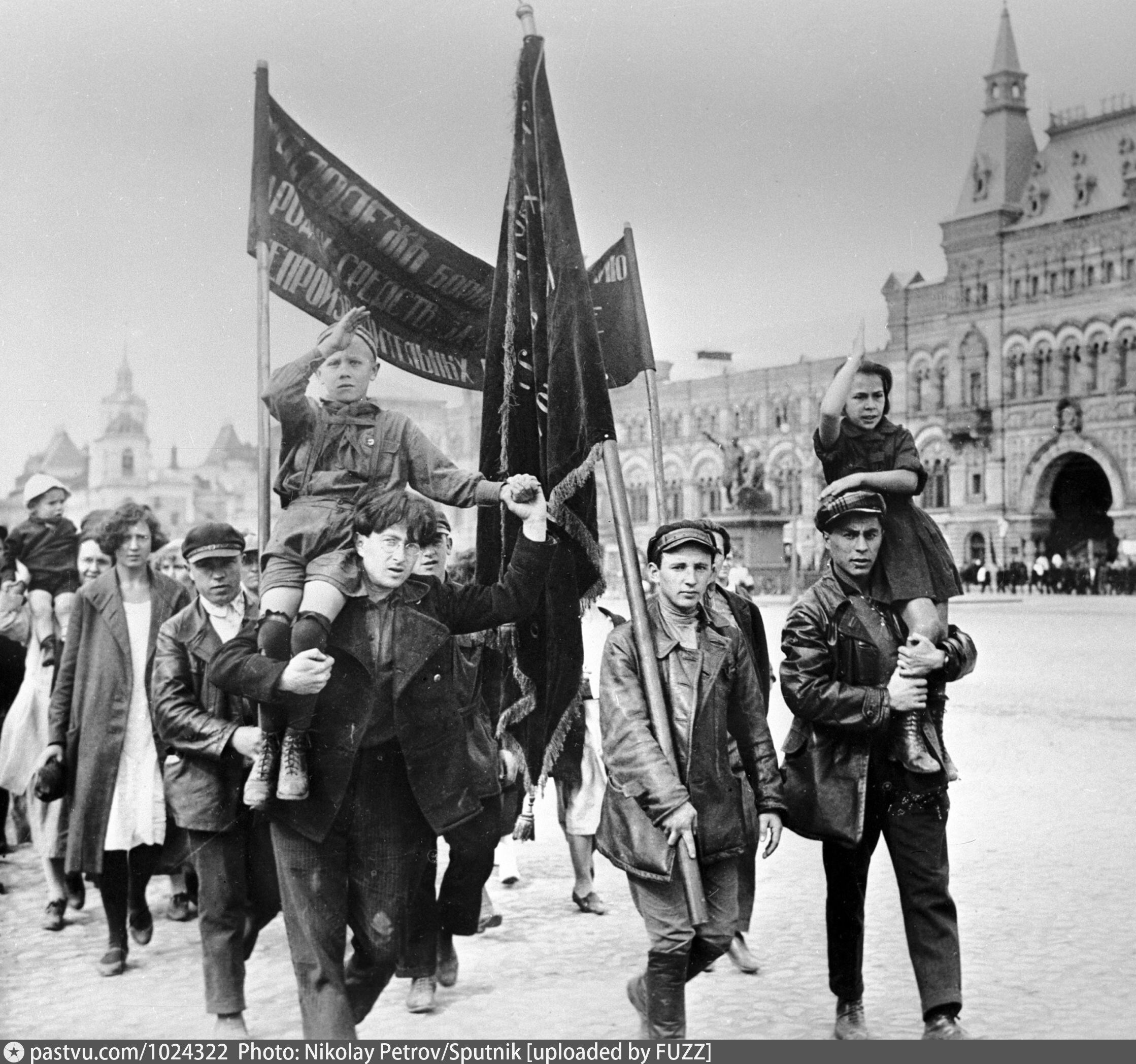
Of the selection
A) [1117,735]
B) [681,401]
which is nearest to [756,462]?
[681,401]

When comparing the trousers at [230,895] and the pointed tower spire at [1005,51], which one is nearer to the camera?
the trousers at [230,895]

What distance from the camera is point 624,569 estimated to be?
4215 millimetres

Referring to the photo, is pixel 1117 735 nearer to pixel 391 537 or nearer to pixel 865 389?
pixel 865 389

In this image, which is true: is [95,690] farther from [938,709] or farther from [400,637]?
[938,709]

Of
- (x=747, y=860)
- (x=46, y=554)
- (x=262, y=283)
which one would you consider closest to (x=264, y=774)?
(x=747, y=860)

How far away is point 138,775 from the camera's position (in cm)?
519

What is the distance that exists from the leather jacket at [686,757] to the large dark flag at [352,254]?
1799mm

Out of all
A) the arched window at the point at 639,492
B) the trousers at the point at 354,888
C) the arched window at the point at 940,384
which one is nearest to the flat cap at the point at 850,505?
the trousers at the point at 354,888

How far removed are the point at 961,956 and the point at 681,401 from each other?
2728 centimetres

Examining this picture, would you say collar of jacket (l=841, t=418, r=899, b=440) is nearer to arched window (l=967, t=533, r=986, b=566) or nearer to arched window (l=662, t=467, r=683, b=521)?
arched window (l=662, t=467, r=683, b=521)

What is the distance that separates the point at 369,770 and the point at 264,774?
11.2 inches

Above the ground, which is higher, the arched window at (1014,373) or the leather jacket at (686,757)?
the arched window at (1014,373)

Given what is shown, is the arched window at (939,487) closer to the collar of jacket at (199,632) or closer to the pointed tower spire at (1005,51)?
the pointed tower spire at (1005,51)

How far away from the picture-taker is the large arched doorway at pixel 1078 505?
115 ft
